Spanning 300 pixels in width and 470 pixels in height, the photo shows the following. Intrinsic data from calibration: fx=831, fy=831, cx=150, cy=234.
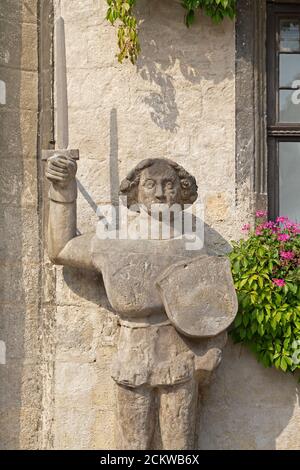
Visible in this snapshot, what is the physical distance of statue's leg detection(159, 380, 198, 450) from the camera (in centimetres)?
371

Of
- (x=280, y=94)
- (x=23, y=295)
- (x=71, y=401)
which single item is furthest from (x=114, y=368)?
(x=280, y=94)

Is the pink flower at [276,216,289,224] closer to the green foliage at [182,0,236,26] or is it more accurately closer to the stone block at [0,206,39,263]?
the green foliage at [182,0,236,26]

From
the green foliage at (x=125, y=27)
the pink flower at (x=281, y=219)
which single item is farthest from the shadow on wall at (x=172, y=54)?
the pink flower at (x=281, y=219)

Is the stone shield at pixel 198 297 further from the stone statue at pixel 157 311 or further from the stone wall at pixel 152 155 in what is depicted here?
the stone wall at pixel 152 155

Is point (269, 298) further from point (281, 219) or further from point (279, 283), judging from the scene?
point (281, 219)

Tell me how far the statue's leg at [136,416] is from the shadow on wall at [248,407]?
1.56 ft

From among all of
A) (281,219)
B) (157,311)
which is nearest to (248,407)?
(157,311)

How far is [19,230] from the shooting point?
13.7 feet

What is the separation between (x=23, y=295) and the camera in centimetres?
414

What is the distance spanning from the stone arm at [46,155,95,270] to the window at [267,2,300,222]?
3.73ft

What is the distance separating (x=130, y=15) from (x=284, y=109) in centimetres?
97

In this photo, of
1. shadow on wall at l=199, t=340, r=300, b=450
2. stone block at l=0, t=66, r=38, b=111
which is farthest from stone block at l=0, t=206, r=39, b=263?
shadow on wall at l=199, t=340, r=300, b=450

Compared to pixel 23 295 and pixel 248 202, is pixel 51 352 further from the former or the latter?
pixel 248 202

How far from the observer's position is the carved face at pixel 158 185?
380 cm
